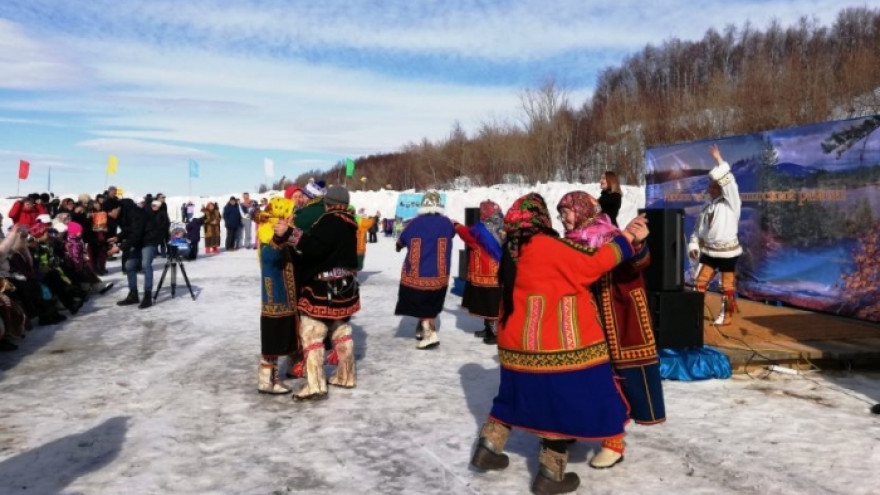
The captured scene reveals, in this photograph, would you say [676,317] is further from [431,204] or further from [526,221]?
[431,204]

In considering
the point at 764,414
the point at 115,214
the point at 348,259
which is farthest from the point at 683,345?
the point at 115,214

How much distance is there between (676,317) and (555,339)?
252 centimetres

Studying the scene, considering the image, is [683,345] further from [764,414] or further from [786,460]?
[786,460]

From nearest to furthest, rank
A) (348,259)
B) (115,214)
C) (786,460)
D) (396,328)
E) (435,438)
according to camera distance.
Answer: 1. (786,460)
2. (435,438)
3. (348,259)
4. (396,328)
5. (115,214)

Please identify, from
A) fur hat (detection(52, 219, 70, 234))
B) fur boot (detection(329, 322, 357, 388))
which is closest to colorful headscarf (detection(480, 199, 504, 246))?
fur boot (detection(329, 322, 357, 388))

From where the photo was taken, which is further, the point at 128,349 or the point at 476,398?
the point at 128,349

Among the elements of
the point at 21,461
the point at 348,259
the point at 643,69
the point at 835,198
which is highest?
the point at 643,69

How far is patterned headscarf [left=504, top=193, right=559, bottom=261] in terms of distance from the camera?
356 cm

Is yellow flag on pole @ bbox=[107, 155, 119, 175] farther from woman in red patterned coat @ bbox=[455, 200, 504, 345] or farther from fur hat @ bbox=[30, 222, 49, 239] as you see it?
woman in red patterned coat @ bbox=[455, 200, 504, 345]

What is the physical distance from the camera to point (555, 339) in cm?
352

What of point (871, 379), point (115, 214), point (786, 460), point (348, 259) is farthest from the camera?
point (115, 214)

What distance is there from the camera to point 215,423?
4.95m

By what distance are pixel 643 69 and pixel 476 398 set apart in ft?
212

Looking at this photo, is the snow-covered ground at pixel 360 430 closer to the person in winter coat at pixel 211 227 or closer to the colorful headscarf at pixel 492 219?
the colorful headscarf at pixel 492 219
